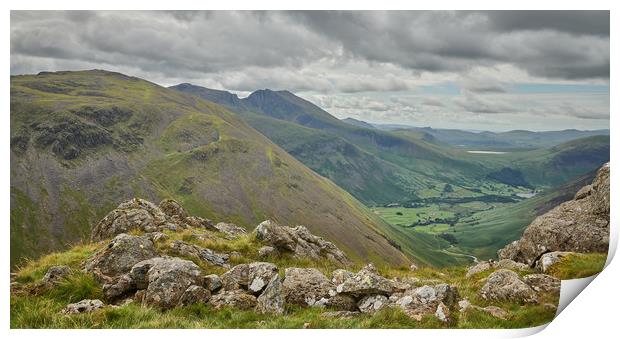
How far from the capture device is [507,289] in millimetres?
16250

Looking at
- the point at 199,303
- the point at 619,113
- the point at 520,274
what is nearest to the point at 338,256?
the point at 520,274

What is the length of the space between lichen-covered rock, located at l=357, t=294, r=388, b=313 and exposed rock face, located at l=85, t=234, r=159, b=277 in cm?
920

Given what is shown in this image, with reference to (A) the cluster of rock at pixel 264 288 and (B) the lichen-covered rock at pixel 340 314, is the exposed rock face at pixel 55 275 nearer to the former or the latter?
(A) the cluster of rock at pixel 264 288

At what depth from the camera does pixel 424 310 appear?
14867 mm

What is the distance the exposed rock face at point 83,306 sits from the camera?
14.1 meters

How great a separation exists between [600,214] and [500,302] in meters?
9.84

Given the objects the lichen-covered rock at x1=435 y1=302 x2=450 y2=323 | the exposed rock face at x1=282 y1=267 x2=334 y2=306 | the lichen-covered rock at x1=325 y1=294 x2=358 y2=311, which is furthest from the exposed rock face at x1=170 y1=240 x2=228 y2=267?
the lichen-covered rock at x1=435 y1=302 x2=450 y2=323

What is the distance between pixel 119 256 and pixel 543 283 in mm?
17607

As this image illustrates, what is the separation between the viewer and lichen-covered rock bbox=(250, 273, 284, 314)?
15.0 m

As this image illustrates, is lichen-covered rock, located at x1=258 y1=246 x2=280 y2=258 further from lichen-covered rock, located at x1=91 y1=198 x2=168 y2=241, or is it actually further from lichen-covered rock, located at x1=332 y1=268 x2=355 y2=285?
lichen-covered rock, located at x1=91 y1=198 x2=168 y2=241

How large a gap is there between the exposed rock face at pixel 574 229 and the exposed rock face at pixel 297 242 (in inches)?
393

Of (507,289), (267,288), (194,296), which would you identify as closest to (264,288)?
(267,288)

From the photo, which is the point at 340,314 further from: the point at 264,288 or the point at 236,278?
the point at 236,278
